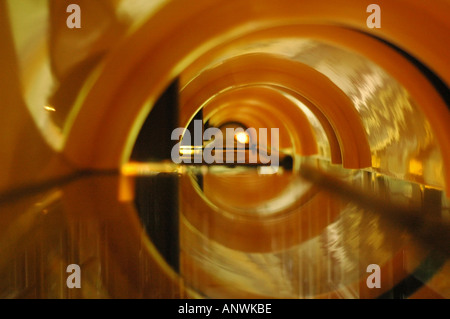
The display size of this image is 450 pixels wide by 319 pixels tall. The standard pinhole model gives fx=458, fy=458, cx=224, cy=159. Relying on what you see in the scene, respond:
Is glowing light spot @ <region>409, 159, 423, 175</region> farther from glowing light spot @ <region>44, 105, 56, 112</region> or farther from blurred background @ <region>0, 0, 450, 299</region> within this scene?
glowing light spot @ <region>44, 105, 56, 112</region>

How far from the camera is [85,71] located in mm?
5422

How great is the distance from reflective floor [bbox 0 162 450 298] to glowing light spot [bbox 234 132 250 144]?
82.0 feet

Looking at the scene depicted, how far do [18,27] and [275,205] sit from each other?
3.20 meters

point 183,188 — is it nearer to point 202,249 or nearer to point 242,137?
point 202,249

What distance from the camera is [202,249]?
9.73 ft

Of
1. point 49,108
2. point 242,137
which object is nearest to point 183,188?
point 49,108

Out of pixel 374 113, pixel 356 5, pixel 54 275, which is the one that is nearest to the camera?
pixel 54 275

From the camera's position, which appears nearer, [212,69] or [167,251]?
[167,251]

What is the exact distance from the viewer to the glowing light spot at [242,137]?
99.3 feet

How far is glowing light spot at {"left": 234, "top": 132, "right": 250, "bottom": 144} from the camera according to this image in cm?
3028

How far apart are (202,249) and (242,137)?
27549 mm

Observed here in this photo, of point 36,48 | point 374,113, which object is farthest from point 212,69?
point 36,48

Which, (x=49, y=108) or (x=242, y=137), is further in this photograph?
(x=242, y=137)
